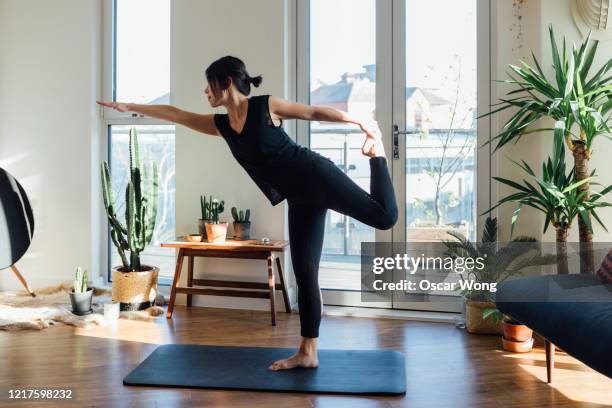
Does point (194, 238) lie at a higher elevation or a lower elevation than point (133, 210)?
lower

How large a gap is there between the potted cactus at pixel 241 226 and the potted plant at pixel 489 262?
4.53 ft

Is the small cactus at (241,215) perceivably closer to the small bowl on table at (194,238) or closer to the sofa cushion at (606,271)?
the small bowl on table at (194,238)

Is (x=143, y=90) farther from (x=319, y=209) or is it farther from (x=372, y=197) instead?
(x=372, y=197)

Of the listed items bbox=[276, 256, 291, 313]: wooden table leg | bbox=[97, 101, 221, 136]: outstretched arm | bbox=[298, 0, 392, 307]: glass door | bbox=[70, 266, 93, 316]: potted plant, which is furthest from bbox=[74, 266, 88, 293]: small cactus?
bbox=[298, 0, 392, 307]: glass door

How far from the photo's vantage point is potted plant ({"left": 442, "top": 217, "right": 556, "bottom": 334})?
3465 millimetres

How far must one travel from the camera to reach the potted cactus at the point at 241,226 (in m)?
4.07

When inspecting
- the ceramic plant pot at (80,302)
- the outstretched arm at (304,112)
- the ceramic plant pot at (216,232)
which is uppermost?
the outstretched arm at (304,112)

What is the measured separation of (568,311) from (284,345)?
1608 millimetres

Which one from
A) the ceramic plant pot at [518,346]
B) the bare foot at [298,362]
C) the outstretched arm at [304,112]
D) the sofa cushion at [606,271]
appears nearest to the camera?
the sofa cushion at [606,271]

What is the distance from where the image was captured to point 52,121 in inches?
184

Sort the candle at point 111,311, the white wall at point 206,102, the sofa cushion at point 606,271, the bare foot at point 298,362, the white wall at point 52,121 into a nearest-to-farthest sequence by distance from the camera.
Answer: the sofa cushion at point 606,271 < the bare foot at point 298,362 < the candle at point 111,311 < the white wall at point 206,102 < the white wall at point 52,121

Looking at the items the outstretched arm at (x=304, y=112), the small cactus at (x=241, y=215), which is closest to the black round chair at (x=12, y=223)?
the outstretched arm at (x=304, y=112)

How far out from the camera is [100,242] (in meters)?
4.77

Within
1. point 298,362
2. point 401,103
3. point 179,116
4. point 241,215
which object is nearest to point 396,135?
point 401,103
